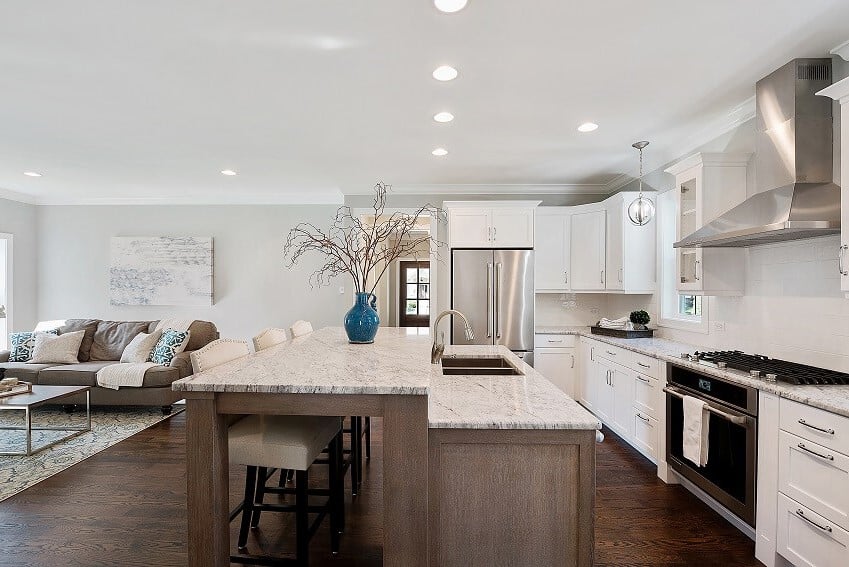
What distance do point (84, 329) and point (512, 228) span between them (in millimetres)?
5208

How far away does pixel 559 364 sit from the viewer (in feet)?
16.0

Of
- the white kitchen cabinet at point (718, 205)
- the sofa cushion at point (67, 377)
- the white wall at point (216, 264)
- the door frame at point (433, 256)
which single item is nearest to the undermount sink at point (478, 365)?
the white kitchen cabinet at point (718, 205)

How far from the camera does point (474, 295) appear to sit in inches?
193

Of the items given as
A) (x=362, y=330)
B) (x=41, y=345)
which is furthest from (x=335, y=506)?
(x=41, y=345)

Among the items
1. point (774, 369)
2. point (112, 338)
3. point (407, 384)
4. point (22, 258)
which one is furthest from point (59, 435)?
point (774, 369)

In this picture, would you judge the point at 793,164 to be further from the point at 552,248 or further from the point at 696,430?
the point at 552,248

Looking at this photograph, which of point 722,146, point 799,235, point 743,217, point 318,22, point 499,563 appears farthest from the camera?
point 722,146

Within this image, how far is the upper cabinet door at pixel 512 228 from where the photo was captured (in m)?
5.00

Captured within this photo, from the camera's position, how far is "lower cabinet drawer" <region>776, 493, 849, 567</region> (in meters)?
1.79

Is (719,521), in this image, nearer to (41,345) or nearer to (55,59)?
(55,59)

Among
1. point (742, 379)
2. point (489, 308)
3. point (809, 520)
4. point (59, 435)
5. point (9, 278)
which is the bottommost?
point (59, 435)

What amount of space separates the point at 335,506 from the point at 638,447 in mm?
2497

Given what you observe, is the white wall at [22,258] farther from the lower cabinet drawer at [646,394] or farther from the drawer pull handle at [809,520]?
the drawer pull handle at [809,520]

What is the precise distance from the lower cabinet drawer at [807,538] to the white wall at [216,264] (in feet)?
16.8
